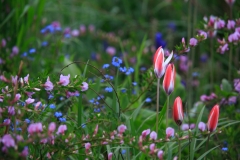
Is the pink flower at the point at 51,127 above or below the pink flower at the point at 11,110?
below

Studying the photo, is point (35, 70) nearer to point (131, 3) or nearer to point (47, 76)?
point (47, 76)

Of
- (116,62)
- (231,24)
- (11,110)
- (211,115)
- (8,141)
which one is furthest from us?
(231,24)

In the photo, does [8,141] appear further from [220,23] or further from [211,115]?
[220,23]

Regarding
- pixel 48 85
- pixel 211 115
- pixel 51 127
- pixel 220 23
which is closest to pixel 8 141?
pixel 51 127

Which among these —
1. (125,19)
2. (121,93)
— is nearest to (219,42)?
(121,93)

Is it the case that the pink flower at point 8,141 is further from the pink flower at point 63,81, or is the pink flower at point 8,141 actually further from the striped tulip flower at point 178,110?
the striped tulip flower at point 178,110

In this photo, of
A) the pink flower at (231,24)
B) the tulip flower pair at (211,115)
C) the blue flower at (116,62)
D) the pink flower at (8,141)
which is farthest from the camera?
the pink flower at (231,24)

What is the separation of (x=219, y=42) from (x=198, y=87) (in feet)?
4.33

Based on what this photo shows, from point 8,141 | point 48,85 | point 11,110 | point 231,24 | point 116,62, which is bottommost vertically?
point 8,141

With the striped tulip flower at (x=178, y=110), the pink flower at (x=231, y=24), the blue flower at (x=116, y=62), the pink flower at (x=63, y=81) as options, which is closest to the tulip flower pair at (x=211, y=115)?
the striped tulip flower at (x=178, y=110)

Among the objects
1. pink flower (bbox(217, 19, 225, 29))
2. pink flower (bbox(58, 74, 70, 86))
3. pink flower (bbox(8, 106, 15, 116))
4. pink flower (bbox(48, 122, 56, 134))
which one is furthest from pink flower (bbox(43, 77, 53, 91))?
pink flower (bbox(217, 19, 225, 29))

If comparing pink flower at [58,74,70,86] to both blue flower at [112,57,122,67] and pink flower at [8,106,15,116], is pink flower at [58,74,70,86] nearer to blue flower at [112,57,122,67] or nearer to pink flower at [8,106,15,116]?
pink flower at [8,106,15,116]

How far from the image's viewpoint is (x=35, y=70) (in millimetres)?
3359

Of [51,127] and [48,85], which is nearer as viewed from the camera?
[51,127]
